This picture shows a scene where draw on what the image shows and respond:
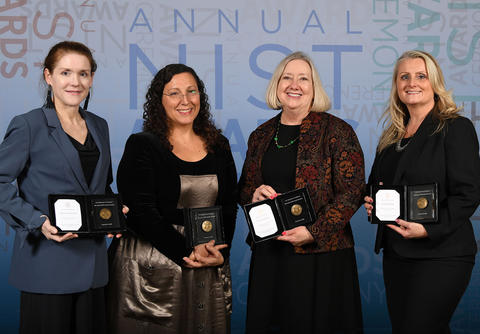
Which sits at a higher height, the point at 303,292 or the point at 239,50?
the point at 239,50

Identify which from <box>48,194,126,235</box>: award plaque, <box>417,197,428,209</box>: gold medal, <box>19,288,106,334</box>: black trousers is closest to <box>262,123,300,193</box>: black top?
<box>417,197,428,209</box>: gold medal

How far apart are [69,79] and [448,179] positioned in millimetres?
1885

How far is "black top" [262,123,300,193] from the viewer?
9.82 feet

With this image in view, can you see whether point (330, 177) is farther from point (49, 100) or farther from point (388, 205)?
point (49, 100)

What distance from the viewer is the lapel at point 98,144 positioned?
8.98ft

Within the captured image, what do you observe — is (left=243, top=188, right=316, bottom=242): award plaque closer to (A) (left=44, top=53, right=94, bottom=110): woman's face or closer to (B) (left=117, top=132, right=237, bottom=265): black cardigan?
(B) (left=117, top=132, right=237, bottom=265): black cardigan

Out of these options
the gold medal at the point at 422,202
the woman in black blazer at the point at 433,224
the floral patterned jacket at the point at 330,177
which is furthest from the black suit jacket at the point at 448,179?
the floral patterned jacket at the point at 330,177

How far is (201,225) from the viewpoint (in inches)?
111

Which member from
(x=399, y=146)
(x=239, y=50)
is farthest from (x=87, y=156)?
(x=239, y=50)

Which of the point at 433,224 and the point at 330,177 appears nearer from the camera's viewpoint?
the point at 433,224

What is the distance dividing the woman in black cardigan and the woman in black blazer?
2.91 feet

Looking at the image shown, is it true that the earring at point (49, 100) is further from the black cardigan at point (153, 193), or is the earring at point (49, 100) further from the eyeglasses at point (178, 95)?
the eyeglasses at point (178, 95)

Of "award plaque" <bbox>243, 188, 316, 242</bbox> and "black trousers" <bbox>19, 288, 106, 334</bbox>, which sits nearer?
"black trousers" <bbox>19, 288, 106, 334</bbox>

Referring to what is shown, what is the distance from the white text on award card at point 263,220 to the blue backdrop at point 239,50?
7.10 ft
